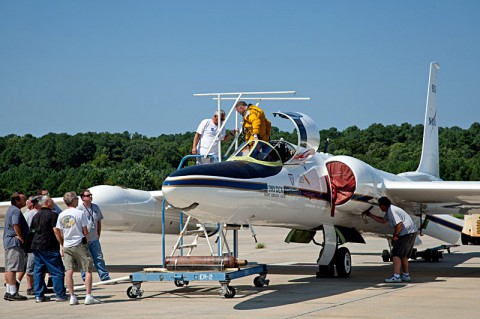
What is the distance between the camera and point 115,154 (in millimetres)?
84688

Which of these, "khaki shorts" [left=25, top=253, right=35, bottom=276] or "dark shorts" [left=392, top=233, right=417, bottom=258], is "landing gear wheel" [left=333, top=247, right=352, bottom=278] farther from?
"khaki shorts" [left=25, top=253, right=35, bottom=276]

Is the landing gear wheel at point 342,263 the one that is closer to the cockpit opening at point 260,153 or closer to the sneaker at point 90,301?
the cockpit opening at point 260,153

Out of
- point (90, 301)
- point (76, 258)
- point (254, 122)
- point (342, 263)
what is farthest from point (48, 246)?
point (342, 263)

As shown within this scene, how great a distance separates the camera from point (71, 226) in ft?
38.0

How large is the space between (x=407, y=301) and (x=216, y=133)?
509cm

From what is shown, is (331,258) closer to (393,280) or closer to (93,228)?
(393,280)

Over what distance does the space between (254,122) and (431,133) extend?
8.97 meters

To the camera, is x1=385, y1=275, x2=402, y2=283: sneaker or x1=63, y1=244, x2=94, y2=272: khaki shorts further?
x1=385, y1=275, x2=402, y2=283: sneaker

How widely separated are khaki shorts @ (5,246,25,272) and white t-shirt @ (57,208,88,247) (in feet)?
4.09

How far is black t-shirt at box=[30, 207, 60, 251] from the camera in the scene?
12023 mm

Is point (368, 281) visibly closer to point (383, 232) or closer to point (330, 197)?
point (330, 197)

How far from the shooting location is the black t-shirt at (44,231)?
39.4ft

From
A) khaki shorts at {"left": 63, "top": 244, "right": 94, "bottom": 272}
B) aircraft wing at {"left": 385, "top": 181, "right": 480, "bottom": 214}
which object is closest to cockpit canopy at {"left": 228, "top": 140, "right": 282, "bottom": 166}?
khaki shorts at {"left": 63, "top": 244, "right": 94, "bottom": 272}

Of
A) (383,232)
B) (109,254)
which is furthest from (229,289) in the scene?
(109,254)
